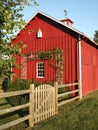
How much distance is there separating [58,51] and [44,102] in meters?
8.75

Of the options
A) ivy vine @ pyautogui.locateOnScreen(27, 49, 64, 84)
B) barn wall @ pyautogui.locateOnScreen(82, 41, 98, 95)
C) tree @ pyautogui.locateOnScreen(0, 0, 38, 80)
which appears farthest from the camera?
barn wall @ pyautogui.locateOnScreen(82, 41, 98, 95)

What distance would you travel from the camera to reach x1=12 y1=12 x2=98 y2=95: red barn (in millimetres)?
18438

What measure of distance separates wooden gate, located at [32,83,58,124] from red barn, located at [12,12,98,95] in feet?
20.5

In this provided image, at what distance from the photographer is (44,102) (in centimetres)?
1075

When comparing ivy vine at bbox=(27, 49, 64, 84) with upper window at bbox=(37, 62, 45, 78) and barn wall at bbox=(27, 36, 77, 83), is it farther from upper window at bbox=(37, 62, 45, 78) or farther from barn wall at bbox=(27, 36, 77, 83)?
upper window at bbox=(37, 62, 45, 78)

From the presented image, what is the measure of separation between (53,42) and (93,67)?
230 inches

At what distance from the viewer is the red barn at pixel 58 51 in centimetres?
1844

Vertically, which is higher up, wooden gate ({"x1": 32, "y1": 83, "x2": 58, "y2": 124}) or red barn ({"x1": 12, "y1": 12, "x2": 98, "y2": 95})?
red barn ({"x1": 12, "y1": 12, "x2": 98, "y2": 95})

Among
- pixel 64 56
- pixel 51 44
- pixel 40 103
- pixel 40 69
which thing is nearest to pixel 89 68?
pixel 64 56

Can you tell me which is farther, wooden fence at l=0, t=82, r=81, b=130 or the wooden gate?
the wooden gate

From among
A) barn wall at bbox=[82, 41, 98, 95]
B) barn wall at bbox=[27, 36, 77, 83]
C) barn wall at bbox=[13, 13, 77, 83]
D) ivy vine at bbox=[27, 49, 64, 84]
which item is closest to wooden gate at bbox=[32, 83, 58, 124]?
barn wall at bbox=[27, 36, 77, 83]

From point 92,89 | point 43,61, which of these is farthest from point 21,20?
point 92,89

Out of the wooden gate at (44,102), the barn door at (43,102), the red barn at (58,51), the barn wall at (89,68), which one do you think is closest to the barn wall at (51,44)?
the red barn at (58,51)

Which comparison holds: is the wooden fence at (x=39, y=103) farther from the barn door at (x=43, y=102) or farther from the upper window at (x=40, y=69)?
the upper window at (x=40, y=69)
